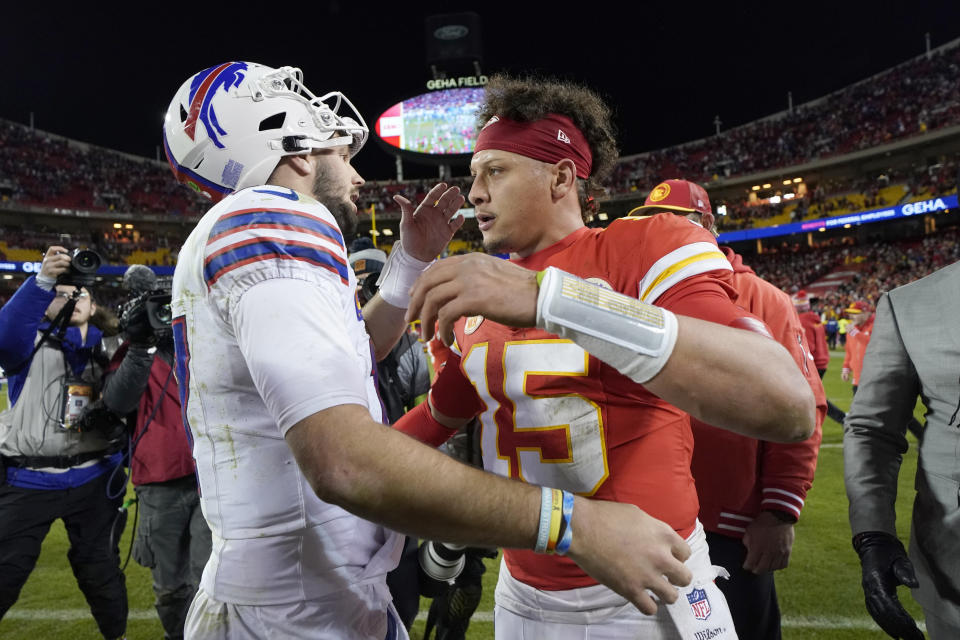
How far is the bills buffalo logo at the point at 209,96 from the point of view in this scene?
1.67 meters

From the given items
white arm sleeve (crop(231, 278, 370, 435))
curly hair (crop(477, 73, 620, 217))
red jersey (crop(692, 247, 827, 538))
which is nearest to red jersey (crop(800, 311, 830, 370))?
red jersey (crop(692, 247, 827, 538))

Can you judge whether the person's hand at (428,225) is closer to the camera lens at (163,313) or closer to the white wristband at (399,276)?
the white wristband at (399,276)

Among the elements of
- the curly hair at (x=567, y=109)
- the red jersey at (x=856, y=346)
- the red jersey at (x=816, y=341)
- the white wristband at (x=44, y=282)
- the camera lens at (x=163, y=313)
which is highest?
the curly hair at (x=567, y=109)

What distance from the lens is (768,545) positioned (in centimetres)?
234

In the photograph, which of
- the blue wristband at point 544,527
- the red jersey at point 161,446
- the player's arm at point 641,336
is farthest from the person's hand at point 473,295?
the red jersey at point 161,446

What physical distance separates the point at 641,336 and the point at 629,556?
38 centimetres

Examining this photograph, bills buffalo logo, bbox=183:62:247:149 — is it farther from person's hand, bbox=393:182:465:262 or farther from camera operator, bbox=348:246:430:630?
camera operator, bbox=348:246:430:630

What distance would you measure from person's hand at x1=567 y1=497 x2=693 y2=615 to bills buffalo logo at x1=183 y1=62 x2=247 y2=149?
1399 mm

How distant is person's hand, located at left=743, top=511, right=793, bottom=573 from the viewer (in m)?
2.34

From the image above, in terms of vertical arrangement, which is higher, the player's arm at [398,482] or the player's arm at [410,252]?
the player's arm at [410,252]

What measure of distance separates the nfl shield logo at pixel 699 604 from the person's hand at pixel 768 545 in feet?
3.49

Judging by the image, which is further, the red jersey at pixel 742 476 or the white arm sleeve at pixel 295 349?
the red jersey at pixel 742 476

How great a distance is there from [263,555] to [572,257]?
109 centimetres

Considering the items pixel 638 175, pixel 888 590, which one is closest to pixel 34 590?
pixel 888 590
